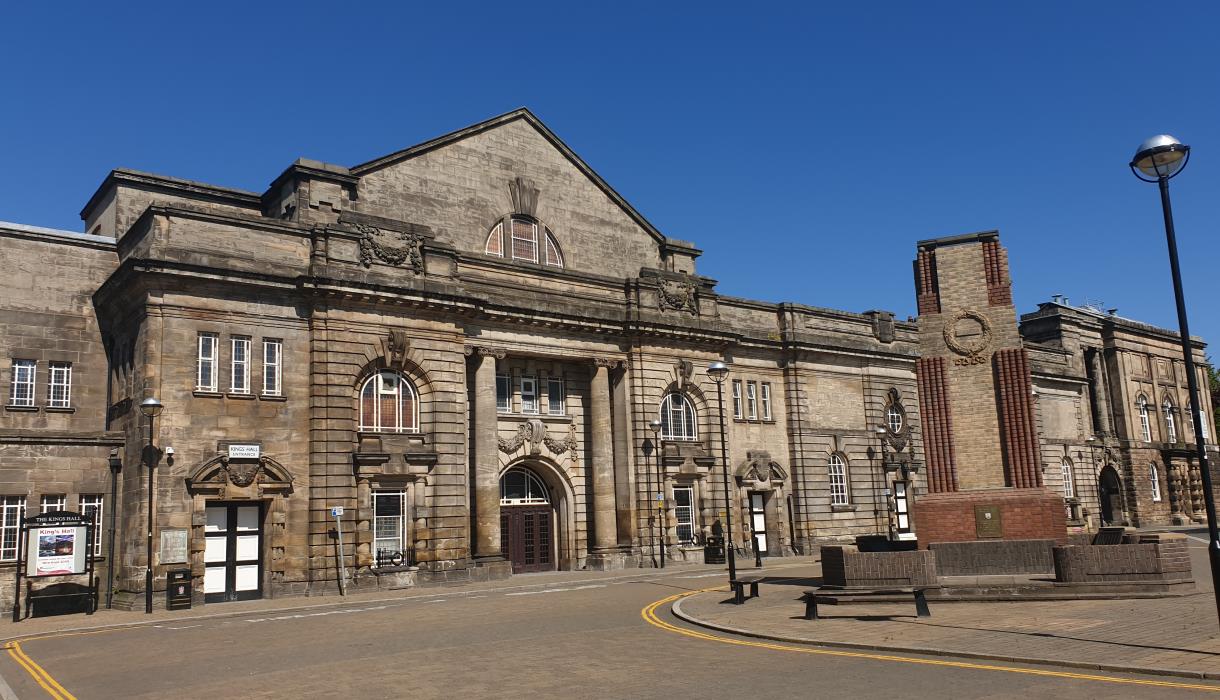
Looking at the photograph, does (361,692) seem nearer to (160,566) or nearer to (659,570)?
(160,566)

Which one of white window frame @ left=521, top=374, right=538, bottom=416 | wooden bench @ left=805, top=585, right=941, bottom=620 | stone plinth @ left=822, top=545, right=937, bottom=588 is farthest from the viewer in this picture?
white window frame @ left=521, top=374, right=538, bottom=416

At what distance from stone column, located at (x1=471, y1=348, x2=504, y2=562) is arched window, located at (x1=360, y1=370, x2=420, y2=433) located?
2.49m

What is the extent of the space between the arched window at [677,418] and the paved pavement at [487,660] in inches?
604

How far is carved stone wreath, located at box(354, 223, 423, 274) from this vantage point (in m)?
31.3

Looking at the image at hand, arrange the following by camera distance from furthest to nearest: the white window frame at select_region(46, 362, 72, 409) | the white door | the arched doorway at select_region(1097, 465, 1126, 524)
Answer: the arched doorway at select_region(1097, 465, 1126, 524), the white door, the white window frame at select_region(46, 362, 72, 409)

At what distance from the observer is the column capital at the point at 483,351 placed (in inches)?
1328

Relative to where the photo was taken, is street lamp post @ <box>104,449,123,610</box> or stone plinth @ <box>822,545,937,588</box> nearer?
stone plinth @ <box>822,545,937,588</box>

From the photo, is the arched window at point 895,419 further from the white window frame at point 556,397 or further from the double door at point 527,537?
the double door at point 527,537

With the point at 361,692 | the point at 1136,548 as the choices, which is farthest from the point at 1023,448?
the point at 361,692

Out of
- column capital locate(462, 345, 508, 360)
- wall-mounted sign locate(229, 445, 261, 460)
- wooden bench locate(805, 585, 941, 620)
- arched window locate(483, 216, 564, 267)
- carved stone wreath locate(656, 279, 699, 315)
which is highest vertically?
arched window locate(483, 216, 564, 267)

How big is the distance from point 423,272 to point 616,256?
35.6 feet

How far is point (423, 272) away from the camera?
3253cm

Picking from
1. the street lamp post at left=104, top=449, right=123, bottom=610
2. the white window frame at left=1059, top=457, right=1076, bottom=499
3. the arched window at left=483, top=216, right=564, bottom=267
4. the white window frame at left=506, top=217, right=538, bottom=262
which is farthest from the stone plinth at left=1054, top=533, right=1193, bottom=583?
the white window frame at left=1059, top=457, right=1076, bottom=499

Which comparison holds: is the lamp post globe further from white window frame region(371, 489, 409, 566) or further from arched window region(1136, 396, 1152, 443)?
arched window region(1136, 396, 1152, 443)
